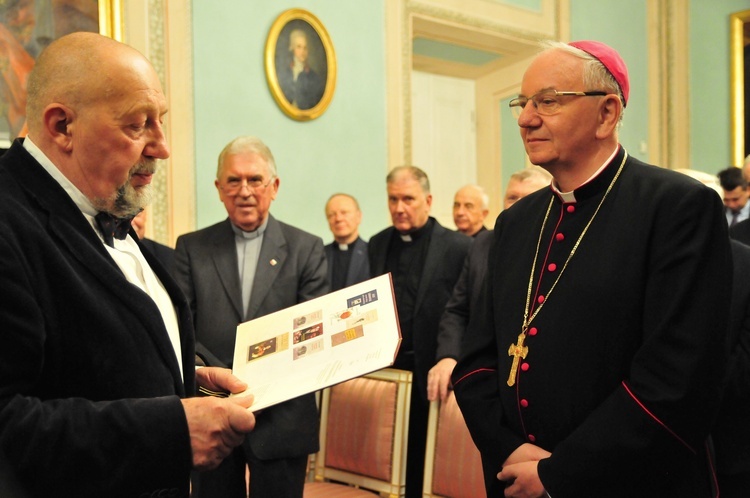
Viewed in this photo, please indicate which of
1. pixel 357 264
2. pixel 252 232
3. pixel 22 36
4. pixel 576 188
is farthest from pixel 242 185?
pixel 22 36

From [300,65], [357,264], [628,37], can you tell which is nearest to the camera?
[357,264]

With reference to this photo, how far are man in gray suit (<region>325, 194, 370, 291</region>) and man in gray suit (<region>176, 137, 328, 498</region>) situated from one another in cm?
209

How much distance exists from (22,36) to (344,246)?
8.61ft

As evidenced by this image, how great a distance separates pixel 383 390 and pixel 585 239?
1.41 metres

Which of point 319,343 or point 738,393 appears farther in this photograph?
point 738,393

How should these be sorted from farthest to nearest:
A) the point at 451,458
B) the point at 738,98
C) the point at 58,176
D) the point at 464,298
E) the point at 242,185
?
the point at 738,98 → the point at 464,298 → the point at 242,185 → the point at 451,458 → the point at 58,176

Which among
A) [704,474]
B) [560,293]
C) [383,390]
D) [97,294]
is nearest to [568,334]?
[560,293]

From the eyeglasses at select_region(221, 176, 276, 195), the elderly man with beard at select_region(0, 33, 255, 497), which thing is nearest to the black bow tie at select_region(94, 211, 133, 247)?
the elderly man with beard at select_region(0, 33, 255, 497)

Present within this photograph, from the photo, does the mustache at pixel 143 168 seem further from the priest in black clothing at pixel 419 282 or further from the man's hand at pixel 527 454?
the priest in black clothing at pixel 419 282

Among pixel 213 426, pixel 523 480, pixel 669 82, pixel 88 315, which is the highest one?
pixel 669 82

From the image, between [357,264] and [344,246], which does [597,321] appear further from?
[344,246]

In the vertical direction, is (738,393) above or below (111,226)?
below

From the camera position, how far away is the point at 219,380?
172 centimetres

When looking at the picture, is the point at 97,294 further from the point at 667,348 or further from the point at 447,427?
the point at 447,427
